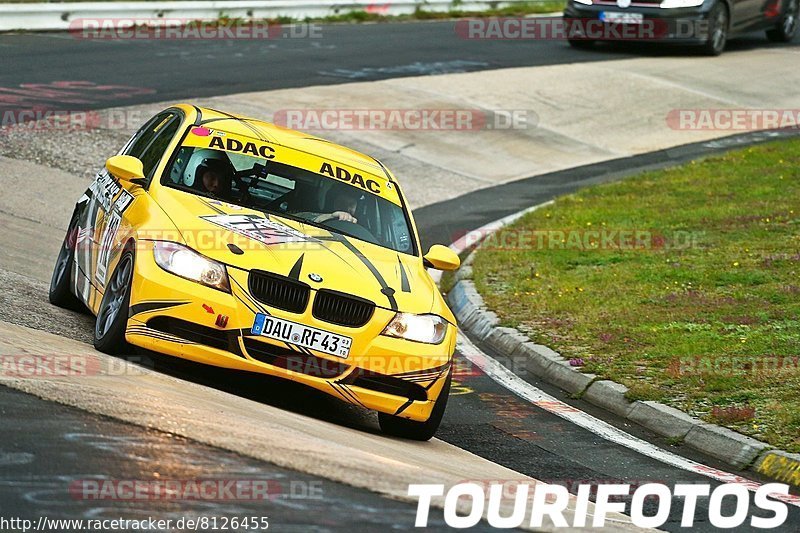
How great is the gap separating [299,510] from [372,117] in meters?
14.7

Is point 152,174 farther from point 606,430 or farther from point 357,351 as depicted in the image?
point 606,430

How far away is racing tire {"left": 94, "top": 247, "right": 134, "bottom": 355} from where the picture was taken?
7.77 meters

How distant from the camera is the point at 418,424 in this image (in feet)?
26.3

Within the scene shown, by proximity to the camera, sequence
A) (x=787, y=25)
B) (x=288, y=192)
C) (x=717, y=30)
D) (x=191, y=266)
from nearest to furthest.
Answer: (x=191, y=266) → (x=288, y=192) → (x=717, y=30) → (x=787, y=25)

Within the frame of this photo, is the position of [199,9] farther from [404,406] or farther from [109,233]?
[404,406]

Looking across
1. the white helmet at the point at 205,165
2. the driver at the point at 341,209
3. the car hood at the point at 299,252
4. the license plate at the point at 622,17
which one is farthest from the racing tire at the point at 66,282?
the license plate at the point at 622,17

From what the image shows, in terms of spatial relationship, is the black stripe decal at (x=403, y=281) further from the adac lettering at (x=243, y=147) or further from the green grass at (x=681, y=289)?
the green grass at (x=681, y=289)

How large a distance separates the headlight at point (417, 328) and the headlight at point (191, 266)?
99 cm

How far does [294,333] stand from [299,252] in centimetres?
59

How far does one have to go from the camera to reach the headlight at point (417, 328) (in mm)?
7781

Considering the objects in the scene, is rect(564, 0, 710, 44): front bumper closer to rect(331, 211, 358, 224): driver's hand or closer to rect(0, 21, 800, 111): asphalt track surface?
rect(0, 21, 800, 111): asphalt track surface

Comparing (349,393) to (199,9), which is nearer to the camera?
(349,393)

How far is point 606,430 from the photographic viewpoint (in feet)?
29.0

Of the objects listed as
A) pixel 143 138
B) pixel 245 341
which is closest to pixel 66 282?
pixel 143 138
